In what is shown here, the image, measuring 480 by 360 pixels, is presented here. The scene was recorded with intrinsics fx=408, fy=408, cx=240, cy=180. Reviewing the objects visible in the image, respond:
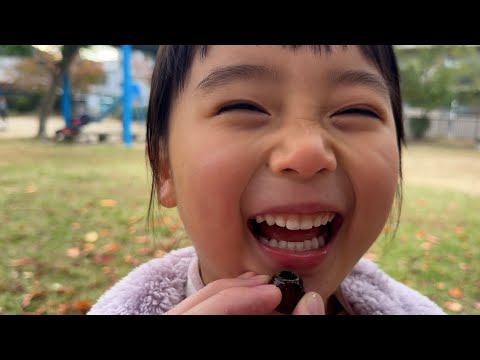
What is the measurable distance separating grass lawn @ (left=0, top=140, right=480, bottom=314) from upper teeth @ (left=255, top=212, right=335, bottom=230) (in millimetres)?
962

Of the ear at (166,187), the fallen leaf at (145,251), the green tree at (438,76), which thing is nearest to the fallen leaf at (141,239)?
the fallen leaf at (145,251)

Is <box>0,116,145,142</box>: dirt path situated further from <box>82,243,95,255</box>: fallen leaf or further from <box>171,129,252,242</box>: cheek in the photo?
<box>171,129,252,242</box>: cheek

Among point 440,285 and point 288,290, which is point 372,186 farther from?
point 440,285

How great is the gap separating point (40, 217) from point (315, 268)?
9.79 ft

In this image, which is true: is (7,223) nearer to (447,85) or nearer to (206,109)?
(206,109)

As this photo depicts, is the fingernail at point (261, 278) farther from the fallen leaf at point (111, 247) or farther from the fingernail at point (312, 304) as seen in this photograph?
the fallen leaf at point (111, 247)

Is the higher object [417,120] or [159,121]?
[417,120]

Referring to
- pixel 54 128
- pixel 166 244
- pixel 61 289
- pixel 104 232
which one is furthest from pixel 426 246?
pixel 54 128

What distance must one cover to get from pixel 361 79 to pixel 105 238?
8.10ft

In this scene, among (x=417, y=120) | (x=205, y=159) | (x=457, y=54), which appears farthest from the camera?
(x=417, y=120)

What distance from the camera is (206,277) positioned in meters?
1.09

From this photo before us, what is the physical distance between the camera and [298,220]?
0.81 meters

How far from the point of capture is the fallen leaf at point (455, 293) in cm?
232

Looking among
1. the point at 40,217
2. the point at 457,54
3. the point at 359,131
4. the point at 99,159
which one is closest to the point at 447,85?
the point at 457,54
